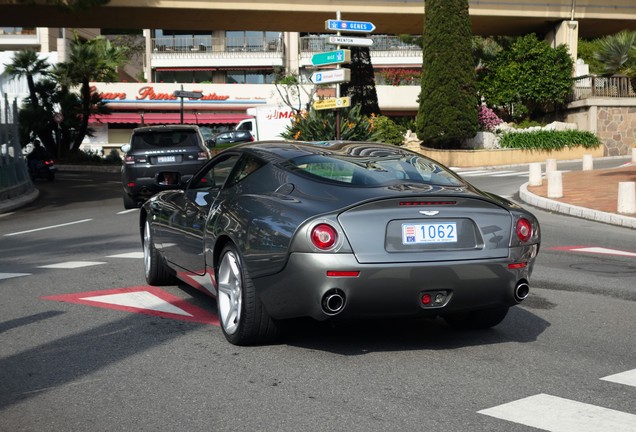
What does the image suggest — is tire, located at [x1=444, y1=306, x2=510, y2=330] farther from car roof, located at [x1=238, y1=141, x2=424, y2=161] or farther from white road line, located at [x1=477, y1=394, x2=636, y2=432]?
white road line, located at [x1=477, y1=394, x2=636, y2=432]

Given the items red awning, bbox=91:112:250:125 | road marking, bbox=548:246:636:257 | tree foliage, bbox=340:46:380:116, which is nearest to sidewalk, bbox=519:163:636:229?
road marking, bbox=548:246:636:257

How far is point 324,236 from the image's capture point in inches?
214

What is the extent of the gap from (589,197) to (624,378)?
A: 1488 cm

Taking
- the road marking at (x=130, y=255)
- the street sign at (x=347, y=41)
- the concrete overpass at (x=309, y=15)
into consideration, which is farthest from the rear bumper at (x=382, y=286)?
the concrete overpass at (x=309, y=15)

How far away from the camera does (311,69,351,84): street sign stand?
2388 cm

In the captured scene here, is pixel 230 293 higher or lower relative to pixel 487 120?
lower

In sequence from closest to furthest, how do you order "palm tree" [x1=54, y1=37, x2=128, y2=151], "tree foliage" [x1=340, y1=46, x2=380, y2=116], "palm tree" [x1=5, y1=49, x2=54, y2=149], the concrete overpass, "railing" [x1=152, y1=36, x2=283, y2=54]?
the concrete overpass, "tree foliage" [x1=340, y1=46, x2=380, y2=116], "palm tree" [x1=5, y1=49, x2=54, y2=149], "palm tree" [x1=54, y1=37, x2=128, y2=151], "railing" [x1=152, y1=36, x2=283, y2=54]

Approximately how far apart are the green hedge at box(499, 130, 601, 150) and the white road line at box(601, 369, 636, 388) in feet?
120

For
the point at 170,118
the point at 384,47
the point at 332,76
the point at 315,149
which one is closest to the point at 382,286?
the point at 315,149

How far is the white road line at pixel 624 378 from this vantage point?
512cm

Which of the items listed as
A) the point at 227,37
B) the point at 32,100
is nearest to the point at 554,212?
the point at 32,100

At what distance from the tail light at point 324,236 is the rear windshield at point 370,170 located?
22.1 inches

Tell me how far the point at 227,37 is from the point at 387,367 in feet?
211

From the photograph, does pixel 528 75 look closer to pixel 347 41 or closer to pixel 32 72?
pixel 347 41
